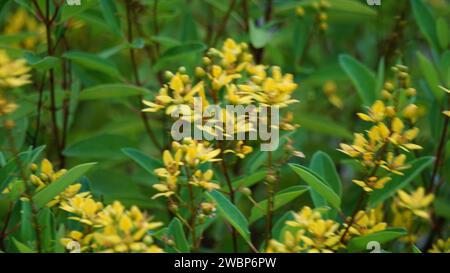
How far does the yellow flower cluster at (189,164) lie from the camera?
1290 mm

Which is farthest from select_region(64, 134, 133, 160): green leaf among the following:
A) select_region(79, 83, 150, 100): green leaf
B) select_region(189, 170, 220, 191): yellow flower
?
select_region(189, 170, 220, 191): yellow flower

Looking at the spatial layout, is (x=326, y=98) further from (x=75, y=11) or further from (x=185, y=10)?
(x=75, y=11)

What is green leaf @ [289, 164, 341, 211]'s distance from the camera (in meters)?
1.34

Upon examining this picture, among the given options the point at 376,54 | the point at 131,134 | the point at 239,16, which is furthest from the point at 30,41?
the point at 376,54

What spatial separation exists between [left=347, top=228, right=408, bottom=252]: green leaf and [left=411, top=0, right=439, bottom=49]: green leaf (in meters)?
0.71

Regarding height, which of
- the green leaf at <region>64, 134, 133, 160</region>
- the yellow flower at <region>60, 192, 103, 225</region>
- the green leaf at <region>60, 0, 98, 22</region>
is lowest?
the green leaf at <region>64, 134, 133, 160</region>

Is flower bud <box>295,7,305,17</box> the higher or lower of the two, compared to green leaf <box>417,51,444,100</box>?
higher

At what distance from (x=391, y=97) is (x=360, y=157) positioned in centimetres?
16

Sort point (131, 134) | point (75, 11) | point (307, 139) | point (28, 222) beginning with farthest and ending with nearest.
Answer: point (307, 139)
point (131, 134)
point (75, 11)
point (28, 222)

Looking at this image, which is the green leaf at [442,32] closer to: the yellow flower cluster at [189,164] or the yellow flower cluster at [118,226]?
the yellow flower cluster at [189,164]

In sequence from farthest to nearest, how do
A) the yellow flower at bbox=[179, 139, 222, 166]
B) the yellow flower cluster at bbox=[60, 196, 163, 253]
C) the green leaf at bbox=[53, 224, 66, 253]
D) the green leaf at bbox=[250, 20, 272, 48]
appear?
the green leaf at bbox=[250, 20, 272, 48], the green leaf at bbox=[53, 224, 66, 253], the yellow flower at bbox=[179, 139, 222, 166], the yellow flower cluster at bbox=[60, 196, 163, 253]

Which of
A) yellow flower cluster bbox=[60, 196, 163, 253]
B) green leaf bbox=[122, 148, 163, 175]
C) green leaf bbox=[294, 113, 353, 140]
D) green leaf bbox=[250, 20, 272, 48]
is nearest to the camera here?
yellow flower cluster bbox=[60, 196, 163, 253]

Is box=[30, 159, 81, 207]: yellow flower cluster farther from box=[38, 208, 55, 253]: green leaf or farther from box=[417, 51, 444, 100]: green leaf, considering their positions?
box=[417, 51, 444, 100]: green leaf
